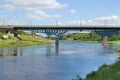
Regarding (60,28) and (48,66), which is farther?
(60,28)

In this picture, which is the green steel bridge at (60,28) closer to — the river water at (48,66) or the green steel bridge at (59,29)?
the green steel bridge at (59,29)

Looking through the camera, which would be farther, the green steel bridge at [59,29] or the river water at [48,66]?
the green steel bridge at [59,29]

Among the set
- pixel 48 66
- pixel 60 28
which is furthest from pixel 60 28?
pixel 48 66

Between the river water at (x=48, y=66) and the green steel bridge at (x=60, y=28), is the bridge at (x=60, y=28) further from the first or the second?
the river water at (x=48, y=66)

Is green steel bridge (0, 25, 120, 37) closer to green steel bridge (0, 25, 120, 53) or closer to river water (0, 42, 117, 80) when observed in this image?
green steel bridge (0, 25, 120, 53)

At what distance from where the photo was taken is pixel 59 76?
156ft

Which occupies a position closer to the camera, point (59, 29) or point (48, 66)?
point (48, 66)

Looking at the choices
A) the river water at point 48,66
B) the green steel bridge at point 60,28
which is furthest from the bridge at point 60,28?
the river water at point 48,66

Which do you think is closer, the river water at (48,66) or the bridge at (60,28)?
the river water at (48,66)

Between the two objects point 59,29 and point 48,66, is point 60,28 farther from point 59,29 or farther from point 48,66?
point 48,66

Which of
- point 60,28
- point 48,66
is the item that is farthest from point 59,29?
point 48,66

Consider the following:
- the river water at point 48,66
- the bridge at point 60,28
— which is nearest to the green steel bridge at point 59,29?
the bridge at point 60,28

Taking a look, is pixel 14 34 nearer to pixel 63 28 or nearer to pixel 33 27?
pixel 33 27

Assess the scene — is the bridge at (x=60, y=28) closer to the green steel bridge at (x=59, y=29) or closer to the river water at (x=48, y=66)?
the green steel bridge at (x=59, y=29)
